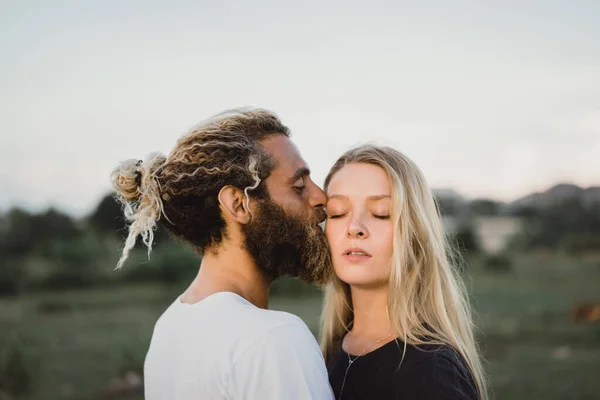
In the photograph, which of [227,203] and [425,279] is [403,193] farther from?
[227,203]

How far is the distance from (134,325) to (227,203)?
800cm

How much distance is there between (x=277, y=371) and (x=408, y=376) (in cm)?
69

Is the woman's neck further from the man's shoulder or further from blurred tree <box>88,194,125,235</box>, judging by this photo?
blurred tree <box>88,194,125,235</box>

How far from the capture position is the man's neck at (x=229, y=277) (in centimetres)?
246

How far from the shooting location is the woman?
102 inches

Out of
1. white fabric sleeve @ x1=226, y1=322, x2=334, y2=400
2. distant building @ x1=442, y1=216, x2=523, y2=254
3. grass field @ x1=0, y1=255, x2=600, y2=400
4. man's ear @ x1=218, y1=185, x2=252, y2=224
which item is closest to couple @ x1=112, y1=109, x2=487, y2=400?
man's ear @ x1=218, y1=185, x2=252, y2=224

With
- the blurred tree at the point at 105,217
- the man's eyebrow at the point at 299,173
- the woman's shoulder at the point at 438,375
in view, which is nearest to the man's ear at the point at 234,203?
the man's eyebrow at the point at 299,173

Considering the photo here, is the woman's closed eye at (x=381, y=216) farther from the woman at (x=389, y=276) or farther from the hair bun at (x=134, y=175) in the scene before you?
the hair bun at (x=134, y=175)

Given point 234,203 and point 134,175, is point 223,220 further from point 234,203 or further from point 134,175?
point 134,175

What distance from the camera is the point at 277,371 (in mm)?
1971

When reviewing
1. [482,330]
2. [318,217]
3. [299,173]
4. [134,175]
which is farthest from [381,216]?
[482,330]

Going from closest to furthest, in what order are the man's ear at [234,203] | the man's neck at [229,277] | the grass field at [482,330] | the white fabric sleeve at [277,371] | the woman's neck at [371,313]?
the white fabric sleeve at [277,371], the man's neck at [229,277], the man's ear at [234,203], the woman's neck at [371,313], the grass field at [482,330]

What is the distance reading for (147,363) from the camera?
2.44m

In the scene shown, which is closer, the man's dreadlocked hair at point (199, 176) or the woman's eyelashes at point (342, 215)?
the man's dreadlocked hair at point (199, 176)
